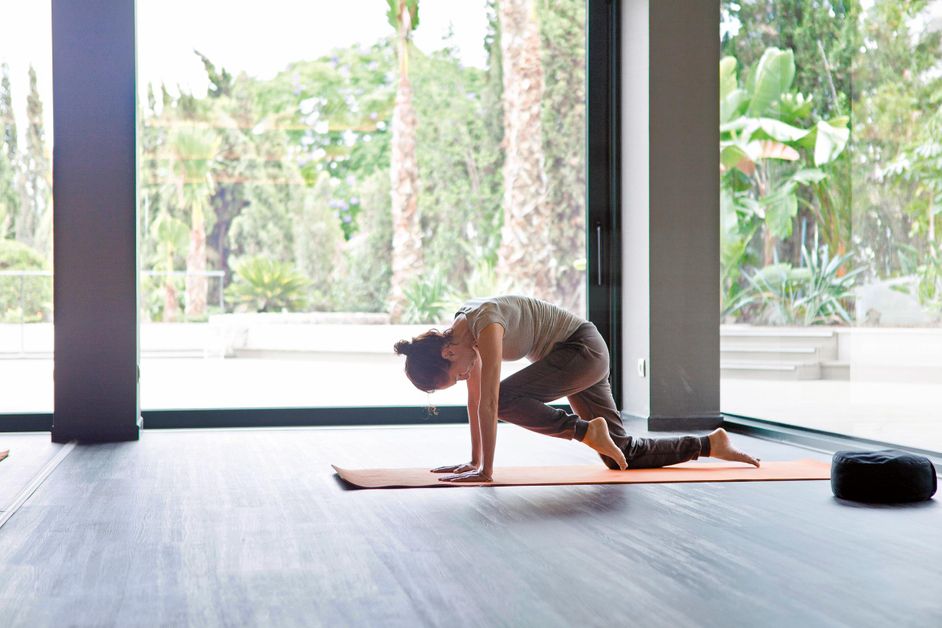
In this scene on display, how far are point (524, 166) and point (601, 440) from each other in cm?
301

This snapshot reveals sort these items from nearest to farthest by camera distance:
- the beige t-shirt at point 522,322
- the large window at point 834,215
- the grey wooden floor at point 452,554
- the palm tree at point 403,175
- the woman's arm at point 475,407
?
the grey wooden floor at point 452,554
the beige t-shirt at point 522,322
the woman's arm at point 475,407
the large window at point 834,215
the palm tree at point 403,175

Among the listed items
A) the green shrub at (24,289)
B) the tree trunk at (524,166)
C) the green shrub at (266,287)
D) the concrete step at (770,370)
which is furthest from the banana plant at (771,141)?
the green shrub at (24,289)

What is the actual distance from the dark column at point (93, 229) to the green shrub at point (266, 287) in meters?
0.76

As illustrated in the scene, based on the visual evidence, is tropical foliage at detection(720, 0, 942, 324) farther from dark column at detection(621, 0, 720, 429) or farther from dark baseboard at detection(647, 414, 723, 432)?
dark baseboard at detection(647, 414, 723, 432)

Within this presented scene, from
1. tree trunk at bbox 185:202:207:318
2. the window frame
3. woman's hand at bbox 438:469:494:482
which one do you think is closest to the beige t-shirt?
woman's hand at bbox 438:469:494:482

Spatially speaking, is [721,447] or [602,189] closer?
[721,447]

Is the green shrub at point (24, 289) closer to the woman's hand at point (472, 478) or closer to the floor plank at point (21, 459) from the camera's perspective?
the floor plank at point (21, 459)

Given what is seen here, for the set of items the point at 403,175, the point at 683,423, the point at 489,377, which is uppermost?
the point at 403,175

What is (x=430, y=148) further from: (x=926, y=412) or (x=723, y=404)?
(x=926, y=412)

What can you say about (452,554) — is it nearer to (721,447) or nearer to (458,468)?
(458,468)

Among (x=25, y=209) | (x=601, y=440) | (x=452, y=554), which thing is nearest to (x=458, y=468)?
(x=601, y=440)

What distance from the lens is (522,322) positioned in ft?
13.8

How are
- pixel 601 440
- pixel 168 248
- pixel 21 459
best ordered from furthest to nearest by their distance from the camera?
pixel 168 248
pixel 21 459
pixel 601 440

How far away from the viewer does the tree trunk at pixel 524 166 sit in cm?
687
